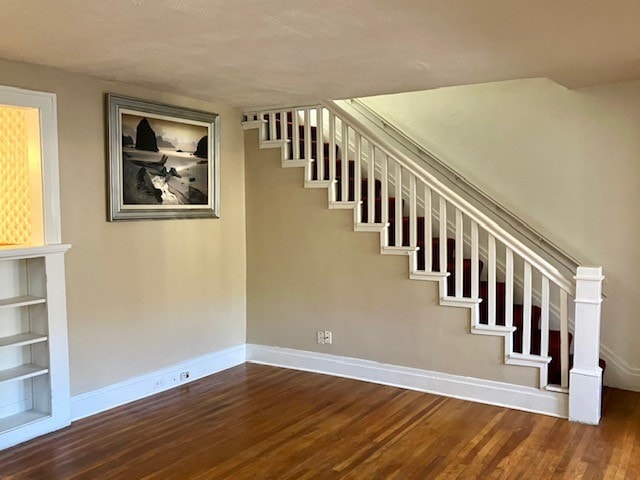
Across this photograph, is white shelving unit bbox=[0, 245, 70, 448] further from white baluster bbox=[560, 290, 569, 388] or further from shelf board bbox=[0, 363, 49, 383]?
white baluster bbox=[560, 290, 569, 388]

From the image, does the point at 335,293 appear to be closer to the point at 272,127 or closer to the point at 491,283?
the point at 491,283

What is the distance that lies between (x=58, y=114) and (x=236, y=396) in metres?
2.41

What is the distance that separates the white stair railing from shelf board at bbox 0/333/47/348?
2.45 metres

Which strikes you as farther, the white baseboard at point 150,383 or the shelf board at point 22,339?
the white baseboard at point 150,383

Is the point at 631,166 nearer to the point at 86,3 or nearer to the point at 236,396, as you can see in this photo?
the point at 236,396

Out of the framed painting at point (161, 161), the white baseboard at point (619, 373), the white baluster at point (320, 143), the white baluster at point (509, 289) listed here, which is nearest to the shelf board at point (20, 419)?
the framed painting at point (161, 161)

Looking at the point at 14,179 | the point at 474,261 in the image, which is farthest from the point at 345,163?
the point at 14,179

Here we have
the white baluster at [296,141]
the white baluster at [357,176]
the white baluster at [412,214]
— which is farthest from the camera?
the white baluster at [296,141]

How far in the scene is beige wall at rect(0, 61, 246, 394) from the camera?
12.8 feet

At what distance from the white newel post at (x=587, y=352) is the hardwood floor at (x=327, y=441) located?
0.42 ft

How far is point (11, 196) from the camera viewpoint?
3.91 metres

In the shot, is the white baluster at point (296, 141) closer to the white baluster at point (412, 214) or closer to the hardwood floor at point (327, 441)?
the white baluster at point (412, 214)

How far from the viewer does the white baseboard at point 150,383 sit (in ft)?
13.3

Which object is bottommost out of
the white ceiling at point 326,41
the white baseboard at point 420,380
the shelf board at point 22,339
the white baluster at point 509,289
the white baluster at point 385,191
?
the white baseboard at point 420,380
